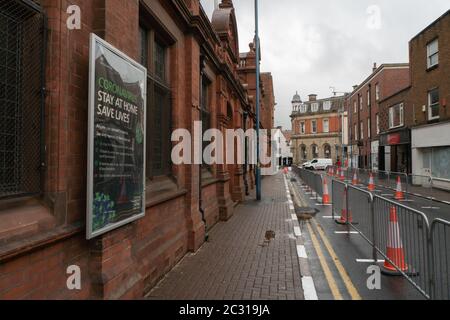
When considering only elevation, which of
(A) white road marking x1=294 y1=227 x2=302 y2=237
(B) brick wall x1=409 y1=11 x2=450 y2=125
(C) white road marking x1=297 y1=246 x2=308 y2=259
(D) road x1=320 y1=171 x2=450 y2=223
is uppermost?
(B) brick wall x1=409 y1=11 x2=450 y2=125

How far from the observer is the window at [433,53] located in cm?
1823

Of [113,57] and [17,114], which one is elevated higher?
[113,57]

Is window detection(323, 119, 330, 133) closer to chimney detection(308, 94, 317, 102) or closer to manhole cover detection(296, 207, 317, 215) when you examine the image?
chimney detection(308, 94, 317, 102)

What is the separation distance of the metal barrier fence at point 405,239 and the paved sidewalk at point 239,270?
1.49 meters

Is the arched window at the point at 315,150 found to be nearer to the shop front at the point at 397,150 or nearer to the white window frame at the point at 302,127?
the white window frame at the point at 302,127

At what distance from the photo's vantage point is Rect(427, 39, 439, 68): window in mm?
18234

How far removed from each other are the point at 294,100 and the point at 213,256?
82107 millimetres

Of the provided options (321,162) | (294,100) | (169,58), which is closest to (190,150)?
(169,58)

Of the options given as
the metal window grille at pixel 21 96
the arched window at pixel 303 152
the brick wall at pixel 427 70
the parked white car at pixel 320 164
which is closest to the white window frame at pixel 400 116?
the brick wall at pixel 427 70

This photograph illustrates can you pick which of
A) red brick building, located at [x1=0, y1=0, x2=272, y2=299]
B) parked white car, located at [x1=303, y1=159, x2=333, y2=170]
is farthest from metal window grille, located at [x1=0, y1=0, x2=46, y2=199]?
parked white car, located at [x1=303, y1=159, x2=333, y2=170]

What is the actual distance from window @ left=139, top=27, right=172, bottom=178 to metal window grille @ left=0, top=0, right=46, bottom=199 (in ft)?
7.59

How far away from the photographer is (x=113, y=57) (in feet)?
11.4

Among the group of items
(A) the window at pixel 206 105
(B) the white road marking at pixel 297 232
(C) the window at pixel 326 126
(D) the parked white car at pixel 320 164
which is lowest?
(B) the white road marking at pixel 297 232
